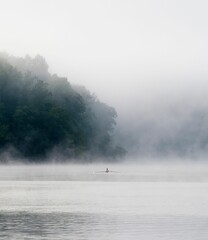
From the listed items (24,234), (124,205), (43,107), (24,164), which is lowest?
(24,234)

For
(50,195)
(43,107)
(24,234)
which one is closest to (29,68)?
(43,107)

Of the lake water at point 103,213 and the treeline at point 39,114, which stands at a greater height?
the treeline at point 39,114

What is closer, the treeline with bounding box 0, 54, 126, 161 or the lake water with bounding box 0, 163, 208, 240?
the lake water with bounding box 0, 163, 208, 240

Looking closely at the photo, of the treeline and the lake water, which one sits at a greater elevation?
the treeline

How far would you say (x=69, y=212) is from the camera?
55.6 meters

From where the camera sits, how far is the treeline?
150 m

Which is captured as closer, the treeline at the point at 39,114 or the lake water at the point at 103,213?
the lake water at the point at 103,213

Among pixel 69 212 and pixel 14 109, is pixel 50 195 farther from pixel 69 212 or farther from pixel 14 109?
pixel 14 109

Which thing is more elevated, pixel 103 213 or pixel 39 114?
pixel 39 114

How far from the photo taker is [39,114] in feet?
497

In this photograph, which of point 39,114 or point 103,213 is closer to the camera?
point 103,213

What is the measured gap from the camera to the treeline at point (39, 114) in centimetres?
14950

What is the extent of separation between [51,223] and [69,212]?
22.8ft

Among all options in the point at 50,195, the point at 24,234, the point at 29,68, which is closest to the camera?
the point at 24,234
